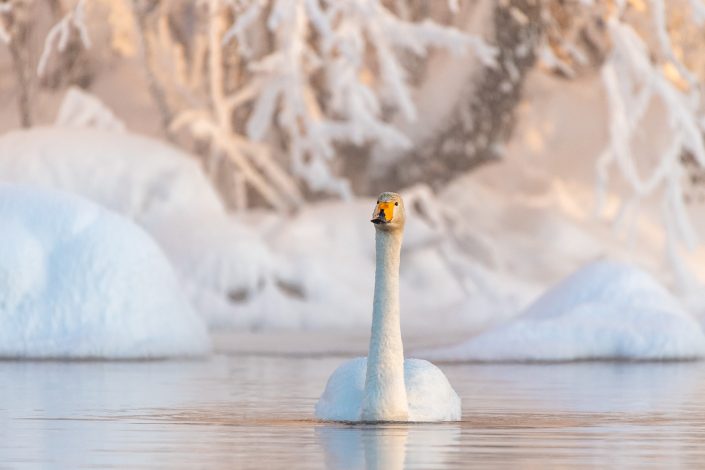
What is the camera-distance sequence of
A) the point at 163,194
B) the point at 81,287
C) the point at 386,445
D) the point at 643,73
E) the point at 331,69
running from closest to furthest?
the point at 386,445 → the point at 81,287 → the point at 163,194 → the point at 643,73 → the point at 331,69

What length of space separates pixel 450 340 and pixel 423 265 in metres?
4.43

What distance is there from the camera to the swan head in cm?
1034

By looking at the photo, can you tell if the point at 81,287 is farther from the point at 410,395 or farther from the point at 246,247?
the point at 410,395

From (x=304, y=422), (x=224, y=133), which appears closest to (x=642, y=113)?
(x=224, y=133)

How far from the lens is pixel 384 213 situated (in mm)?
10328

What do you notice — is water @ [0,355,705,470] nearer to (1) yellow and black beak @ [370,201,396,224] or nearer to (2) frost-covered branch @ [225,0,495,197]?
(1) yellow and black beak @ [370,201,396,224]

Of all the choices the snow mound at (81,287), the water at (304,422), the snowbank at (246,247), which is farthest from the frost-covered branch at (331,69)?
the water at (304,422)

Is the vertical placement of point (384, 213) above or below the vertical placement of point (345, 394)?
above

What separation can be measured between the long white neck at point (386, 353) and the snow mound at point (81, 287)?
629 cm

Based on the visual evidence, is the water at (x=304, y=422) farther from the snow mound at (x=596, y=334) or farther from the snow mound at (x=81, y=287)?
the snow mound at (x=596, y=334)

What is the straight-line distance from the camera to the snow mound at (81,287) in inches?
645

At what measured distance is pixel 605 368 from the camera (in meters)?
16.2

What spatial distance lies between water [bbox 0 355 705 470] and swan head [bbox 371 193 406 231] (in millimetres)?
999

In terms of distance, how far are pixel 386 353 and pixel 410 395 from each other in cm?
35
